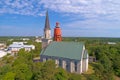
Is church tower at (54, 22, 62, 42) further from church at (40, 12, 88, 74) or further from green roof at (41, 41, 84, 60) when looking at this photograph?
green roof at (41, 41, 84, 60)

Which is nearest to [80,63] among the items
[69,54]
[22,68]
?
[69,54]

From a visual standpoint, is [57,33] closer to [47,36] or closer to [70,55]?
[47,36]

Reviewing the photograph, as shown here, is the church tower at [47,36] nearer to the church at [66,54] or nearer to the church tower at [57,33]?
the church at [66,54]

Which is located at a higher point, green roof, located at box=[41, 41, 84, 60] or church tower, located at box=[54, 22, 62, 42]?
church tower, located at box=[54, 22, 62, 42]

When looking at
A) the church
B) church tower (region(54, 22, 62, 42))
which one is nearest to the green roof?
the church

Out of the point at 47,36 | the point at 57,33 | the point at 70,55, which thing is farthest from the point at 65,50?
the point at 57,33

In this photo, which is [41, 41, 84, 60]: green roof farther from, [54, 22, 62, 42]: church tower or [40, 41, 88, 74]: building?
[54, 22, 62, 42]: church tower

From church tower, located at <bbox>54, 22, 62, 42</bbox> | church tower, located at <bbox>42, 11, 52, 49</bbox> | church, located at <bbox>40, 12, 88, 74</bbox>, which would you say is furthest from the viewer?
church tower, located at <bbox>54, 22, 62, 42</bbox>

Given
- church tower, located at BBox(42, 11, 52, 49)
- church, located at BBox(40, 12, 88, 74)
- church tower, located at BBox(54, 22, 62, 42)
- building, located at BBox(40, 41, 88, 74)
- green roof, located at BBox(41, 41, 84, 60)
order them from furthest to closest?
1. church tower, located at BBox(54, 22, 62, 42)
2. church tower, located at BBox(42, 11, 52, 49)
3. green roof, located at BBox(41, 41, 84, 60)
4. church, located at BBox(40, 12, 88, 74)
5. building, located at BBox(40, 41, 88, 74)

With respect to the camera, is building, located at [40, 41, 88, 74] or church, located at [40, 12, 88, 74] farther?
church, located at [40, 12, 88, 74]
